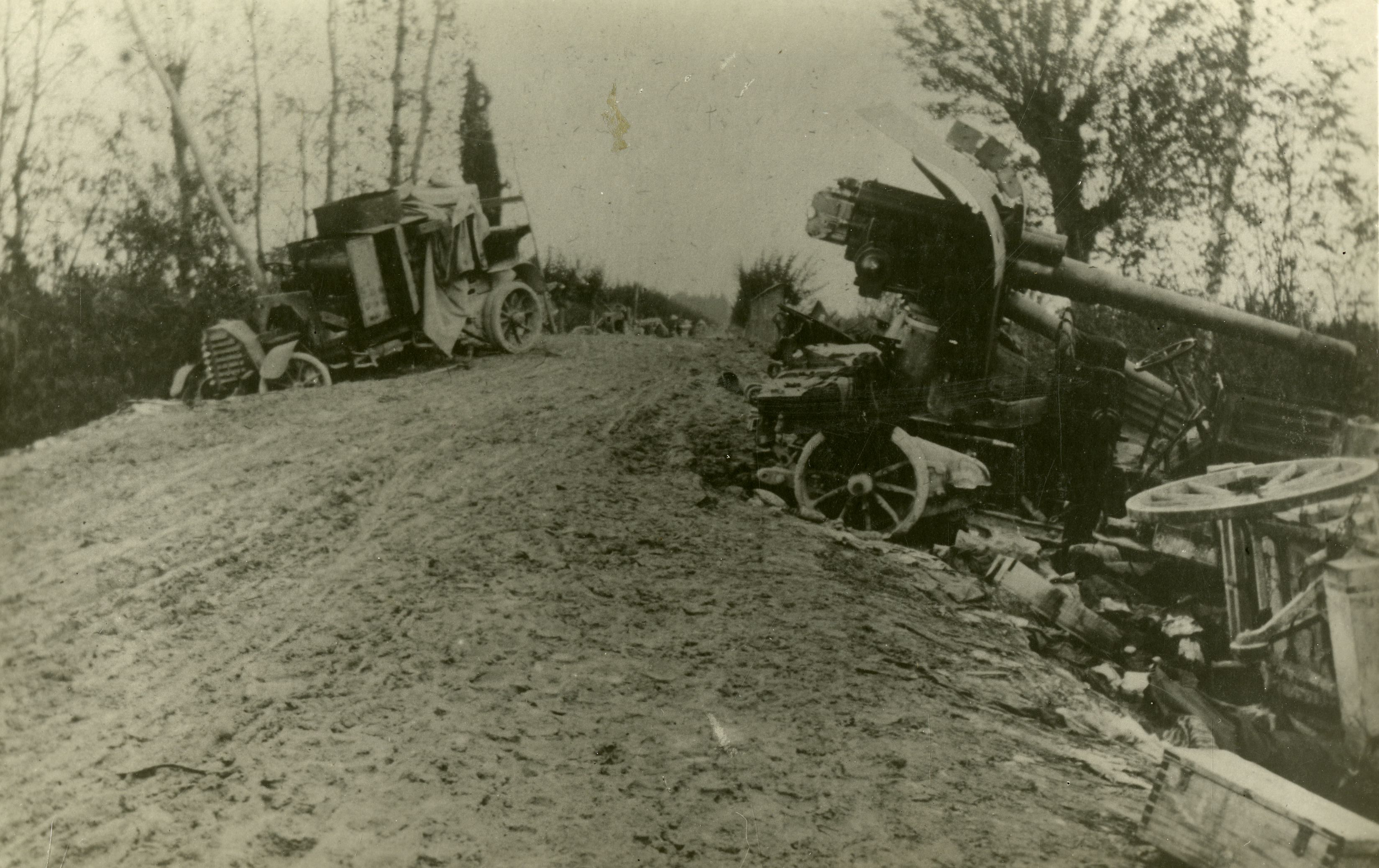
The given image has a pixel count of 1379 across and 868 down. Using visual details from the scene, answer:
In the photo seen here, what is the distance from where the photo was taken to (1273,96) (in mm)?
4672

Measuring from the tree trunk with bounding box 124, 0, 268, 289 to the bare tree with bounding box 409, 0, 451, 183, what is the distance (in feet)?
4.14

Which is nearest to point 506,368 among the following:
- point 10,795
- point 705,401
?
point 705,401

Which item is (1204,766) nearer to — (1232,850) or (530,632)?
(1232,850)

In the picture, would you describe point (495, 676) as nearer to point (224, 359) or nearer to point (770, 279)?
point (770, 279)

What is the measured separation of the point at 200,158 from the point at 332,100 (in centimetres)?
107

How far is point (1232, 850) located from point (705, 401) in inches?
168

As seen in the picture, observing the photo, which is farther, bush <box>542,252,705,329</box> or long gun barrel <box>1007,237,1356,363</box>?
bush <box>542,252,705,329</box>

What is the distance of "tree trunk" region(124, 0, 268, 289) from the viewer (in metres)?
4.82

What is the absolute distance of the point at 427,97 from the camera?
5203 mm

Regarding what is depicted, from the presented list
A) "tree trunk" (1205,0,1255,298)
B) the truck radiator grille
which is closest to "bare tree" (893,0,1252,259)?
"tree trunk" (1205,0,1255,298)

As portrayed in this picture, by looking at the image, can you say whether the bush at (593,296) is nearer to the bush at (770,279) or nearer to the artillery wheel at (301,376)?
the bush at (770,279)

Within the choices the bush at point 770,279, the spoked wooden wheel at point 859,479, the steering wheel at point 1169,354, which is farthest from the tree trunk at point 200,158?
the steering wheel at point 1169,354

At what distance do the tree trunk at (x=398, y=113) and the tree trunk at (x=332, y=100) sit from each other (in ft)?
1.01

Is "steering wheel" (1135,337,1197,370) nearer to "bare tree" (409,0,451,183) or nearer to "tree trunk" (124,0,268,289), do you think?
"bare tree" (409,0,451,183)
